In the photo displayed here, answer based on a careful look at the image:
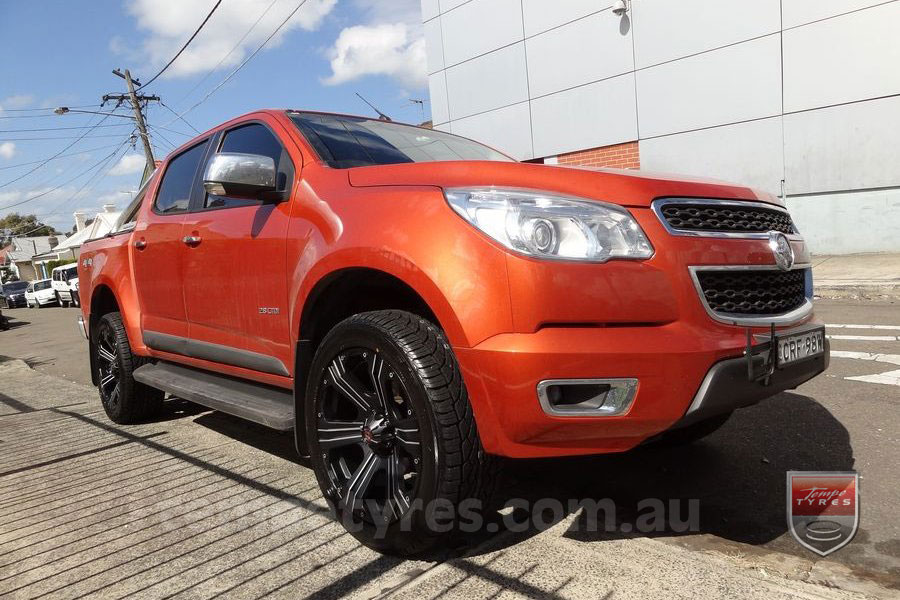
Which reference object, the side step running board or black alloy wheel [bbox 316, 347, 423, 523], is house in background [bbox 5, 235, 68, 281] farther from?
black alloy wheel [bbox 316, 347, 423, 523]

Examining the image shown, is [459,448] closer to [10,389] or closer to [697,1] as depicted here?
[10,389]

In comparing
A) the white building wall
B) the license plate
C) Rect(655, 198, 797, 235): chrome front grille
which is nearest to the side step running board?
Rect(655, 198, 797, 235): chrome front grille

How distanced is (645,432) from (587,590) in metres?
0.56

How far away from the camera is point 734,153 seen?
12383mm

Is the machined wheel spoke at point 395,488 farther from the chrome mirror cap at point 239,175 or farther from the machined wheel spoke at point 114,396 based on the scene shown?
the machined wheel spoke at point 114,396

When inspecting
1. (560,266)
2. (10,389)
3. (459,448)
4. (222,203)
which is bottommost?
(10,389)

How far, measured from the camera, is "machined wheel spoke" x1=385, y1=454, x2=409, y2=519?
2309 mm

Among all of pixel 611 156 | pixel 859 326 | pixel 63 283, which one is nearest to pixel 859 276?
pixel 859 326

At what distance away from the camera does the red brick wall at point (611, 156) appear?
13875 mm

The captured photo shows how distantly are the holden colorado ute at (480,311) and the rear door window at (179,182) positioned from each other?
1003 millimetres

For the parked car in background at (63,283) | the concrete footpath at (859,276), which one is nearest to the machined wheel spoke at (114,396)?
the concrete footpath at (859,276)

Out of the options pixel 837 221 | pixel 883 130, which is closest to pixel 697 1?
pixel 883 130

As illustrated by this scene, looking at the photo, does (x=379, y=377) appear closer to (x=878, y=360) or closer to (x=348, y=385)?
(x=348, y=385)

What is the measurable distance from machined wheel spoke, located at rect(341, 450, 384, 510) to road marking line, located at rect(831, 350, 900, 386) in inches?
147
